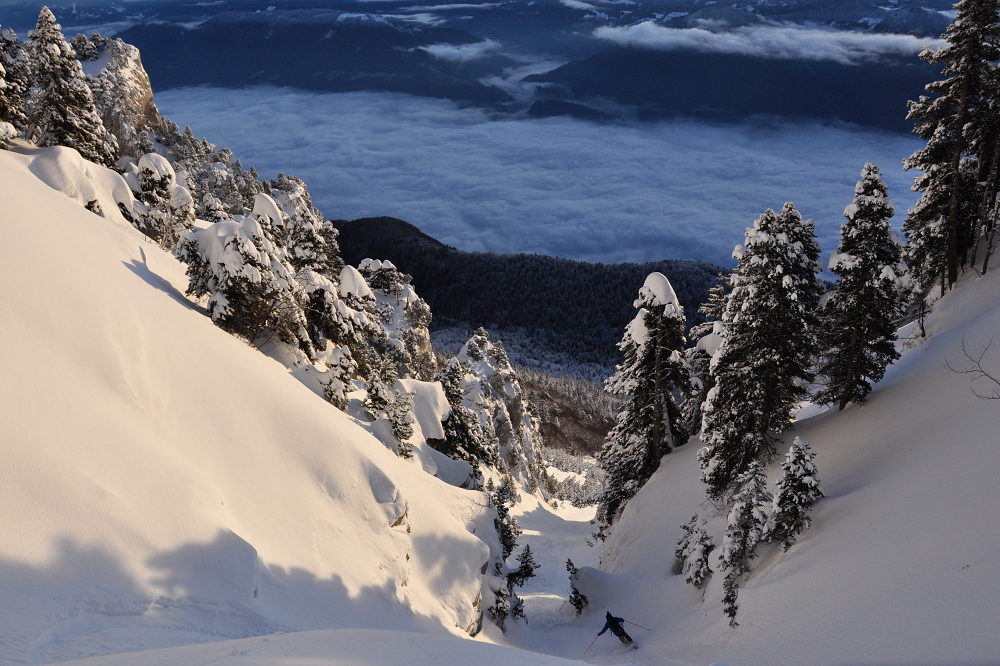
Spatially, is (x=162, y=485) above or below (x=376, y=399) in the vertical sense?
above

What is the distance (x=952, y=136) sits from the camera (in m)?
27.8

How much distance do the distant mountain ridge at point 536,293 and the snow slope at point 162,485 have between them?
130373 millimetres

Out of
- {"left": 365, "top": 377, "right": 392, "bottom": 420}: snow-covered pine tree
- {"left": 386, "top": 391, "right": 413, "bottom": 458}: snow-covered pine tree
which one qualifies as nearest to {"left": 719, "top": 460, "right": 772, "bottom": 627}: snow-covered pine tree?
{"left": 386, "top": 391, "right": 413, "bottom": 458}: snow-covered pine tree

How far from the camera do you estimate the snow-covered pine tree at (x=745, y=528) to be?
17.7m

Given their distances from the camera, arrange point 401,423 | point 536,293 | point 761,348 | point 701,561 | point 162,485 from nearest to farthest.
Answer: point 162,485 → point 701,561 → point 761,348 → point 401,423 → point 536,293

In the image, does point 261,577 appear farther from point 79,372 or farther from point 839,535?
point 839,535

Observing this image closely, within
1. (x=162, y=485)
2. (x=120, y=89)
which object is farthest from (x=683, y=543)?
(x=120, y=89)

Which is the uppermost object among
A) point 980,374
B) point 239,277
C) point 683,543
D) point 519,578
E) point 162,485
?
point 239,277

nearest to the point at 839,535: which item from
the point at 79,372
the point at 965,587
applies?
the point at 965,587

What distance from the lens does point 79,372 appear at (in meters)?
12.0

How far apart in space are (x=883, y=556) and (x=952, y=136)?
23659 mm

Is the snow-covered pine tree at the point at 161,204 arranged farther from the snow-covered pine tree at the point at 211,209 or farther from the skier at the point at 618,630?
the skier at the point at 618,630

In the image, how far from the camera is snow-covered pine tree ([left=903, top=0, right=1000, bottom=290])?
84.8 ft

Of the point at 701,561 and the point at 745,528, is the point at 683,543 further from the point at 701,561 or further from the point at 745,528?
the point at 745,528
